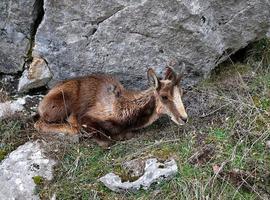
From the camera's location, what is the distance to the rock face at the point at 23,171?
576 centimetres

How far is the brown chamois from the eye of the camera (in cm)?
639

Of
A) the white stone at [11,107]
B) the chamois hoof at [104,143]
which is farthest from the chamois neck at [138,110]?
the white stone at [11,107]

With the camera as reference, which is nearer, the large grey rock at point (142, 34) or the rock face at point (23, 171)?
the rock face at point (23, 171)

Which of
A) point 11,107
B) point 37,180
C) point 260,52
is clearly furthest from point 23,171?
point 260,52

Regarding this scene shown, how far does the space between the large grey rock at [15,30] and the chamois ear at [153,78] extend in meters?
1.63

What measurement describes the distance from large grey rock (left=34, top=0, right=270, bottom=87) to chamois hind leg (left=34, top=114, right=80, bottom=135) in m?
0.65

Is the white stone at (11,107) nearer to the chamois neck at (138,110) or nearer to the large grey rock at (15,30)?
the large grey rock at (15,30)

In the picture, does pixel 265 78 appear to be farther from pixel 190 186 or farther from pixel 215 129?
pixel 190 186

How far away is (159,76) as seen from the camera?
677 centimetres

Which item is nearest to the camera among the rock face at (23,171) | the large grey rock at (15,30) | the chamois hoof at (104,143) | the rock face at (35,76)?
the rock face at (23,171)

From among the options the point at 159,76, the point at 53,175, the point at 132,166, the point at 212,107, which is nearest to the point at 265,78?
the point at 212,107

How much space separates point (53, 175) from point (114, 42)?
1717 millimetres

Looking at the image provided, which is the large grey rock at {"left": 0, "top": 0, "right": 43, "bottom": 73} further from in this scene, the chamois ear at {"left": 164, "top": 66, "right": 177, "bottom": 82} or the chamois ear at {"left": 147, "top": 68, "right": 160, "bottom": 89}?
the chamois ear at {"left": 164, "top": 66, "right": 177, "bottom": 82}

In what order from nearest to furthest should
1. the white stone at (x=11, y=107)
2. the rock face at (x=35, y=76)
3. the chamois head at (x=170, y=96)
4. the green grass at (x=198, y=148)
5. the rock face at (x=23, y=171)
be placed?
the green grass at (x=198, y=148)
the rock face at (x=23, y=171)
the chamois head at (x=170, y=96)
the white stone at (x=11, y=107)
the rock face at (x=35, y=76)
